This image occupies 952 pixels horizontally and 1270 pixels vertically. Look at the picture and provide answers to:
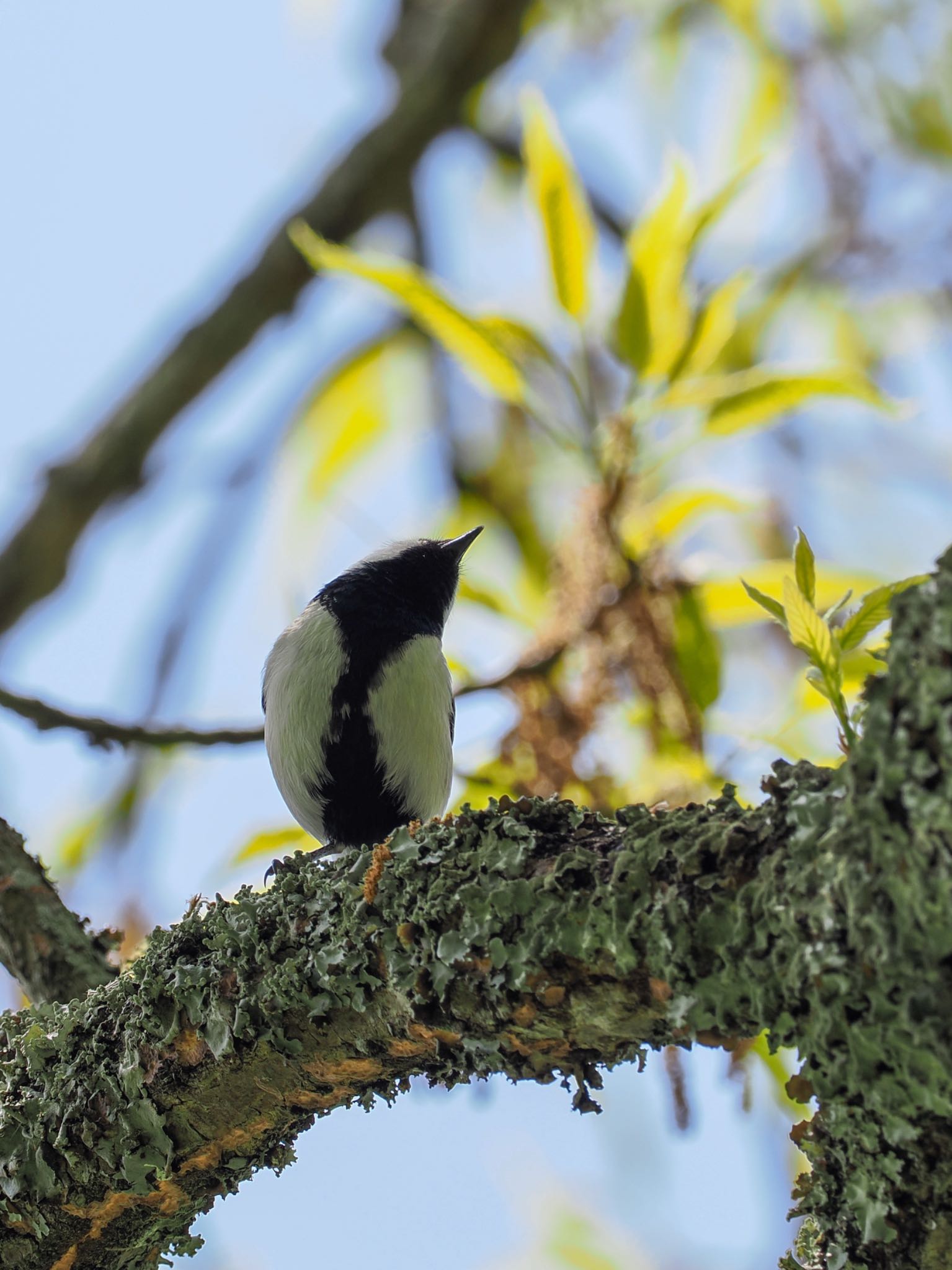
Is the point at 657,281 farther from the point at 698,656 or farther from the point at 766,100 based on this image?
the point at 766,100

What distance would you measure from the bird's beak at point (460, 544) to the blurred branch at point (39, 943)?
123 centimetres

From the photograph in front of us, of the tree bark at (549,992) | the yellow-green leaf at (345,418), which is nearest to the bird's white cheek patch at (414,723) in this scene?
the tree bark at (549,992)

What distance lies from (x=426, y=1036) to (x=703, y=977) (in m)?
0.34

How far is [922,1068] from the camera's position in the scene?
97cm

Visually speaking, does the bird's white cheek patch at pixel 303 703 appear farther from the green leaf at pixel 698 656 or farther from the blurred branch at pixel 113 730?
the green leaf at pixel 698 656

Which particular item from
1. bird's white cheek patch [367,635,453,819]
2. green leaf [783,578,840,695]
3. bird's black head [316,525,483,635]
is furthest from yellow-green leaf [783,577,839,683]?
bird's black head [316,525,483,635]

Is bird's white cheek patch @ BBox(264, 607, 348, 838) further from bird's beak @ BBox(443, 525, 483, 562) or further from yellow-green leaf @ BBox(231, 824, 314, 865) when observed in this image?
bird's beak @ BBox(443, 525, 483, 562)

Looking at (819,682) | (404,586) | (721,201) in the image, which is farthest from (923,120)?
Answer: (819,682)

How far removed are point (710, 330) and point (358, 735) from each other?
114cm

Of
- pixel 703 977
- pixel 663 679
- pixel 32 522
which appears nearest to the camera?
pixel 703 977

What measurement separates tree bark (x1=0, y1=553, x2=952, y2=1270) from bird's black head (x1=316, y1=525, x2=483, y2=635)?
955 millimetres

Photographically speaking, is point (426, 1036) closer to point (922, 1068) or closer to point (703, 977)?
point (703, 977)

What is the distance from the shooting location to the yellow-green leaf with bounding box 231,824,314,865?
Answer: 236 centimetres

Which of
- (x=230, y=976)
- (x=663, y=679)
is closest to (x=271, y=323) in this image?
(x=663, y=679)
